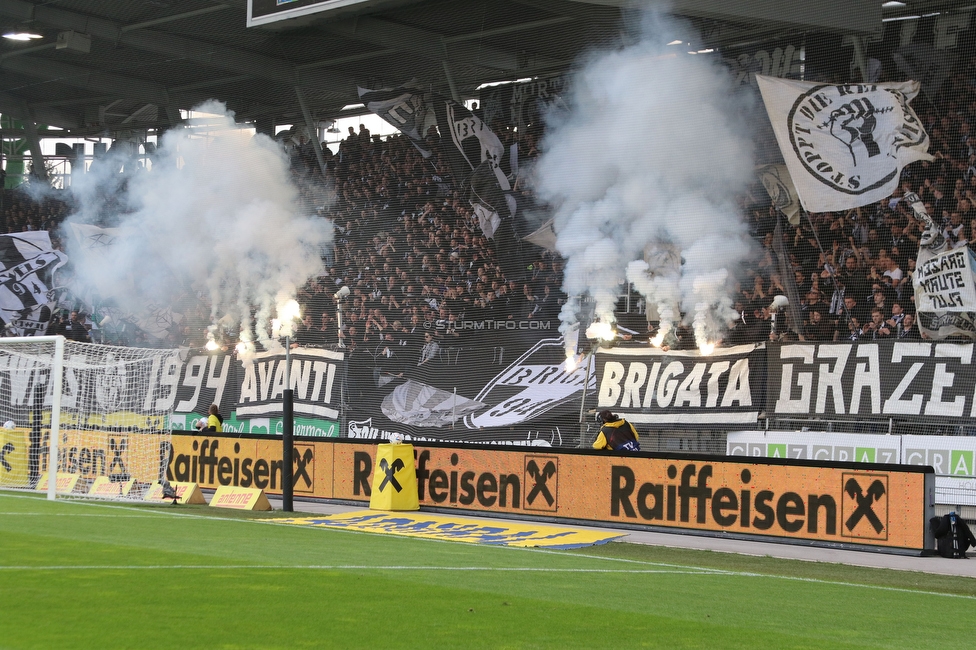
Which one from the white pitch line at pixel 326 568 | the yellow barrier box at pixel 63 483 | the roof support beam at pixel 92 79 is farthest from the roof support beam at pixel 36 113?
the white pitch line at pixel 326 568

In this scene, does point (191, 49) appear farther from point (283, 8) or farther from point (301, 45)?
point (283, 8)

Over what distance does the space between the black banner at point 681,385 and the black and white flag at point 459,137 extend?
5451mm

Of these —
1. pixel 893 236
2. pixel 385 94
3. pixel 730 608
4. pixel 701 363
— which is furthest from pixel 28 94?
pixel 730 608

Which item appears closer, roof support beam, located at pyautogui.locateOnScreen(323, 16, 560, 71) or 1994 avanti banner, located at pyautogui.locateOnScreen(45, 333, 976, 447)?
1994 avanti banner, located at pyautogui.locateOnScreen(45, 333, 976, 447)

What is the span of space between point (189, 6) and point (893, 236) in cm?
1599

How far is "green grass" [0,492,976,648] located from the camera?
5.31 meters

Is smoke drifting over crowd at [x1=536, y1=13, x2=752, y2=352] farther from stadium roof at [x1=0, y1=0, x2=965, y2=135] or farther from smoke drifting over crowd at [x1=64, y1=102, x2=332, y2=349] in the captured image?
smoke drifting over crowd at [x1=64, y1=102, x2=332, y2=349]

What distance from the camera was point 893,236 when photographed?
17953mm

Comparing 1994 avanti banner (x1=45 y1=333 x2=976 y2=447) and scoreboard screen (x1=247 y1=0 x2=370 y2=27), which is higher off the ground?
scoreboard screen (x1=247 y1=0 x2=370 y2=27)

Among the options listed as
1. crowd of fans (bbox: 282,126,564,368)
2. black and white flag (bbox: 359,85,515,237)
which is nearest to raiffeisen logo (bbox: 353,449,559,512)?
crowd of fans (bbox: 282,126,564,368)

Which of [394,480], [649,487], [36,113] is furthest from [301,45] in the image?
[649,487]

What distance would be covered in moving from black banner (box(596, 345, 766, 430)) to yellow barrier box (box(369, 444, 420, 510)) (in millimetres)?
4555

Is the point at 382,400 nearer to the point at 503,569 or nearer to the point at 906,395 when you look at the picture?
the point at 906,395

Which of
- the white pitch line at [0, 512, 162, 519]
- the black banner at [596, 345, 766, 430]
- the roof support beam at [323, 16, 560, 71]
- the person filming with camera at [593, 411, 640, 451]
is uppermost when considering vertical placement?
the roof support beam at [323, 16, 560, 71]
